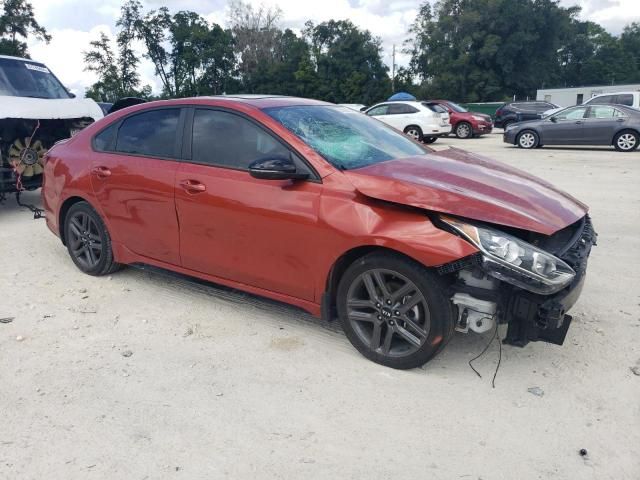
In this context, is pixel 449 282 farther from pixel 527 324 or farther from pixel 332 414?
pixel 332 414

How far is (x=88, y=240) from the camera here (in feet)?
16.0

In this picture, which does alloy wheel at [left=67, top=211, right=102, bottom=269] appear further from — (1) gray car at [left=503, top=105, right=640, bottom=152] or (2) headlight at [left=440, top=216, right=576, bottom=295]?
(1) gray car at [left=503, top=105, right=640, bottom=152]

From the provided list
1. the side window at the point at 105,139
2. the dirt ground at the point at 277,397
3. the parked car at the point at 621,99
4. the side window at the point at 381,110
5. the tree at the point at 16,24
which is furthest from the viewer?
the tree at the point at 16,24

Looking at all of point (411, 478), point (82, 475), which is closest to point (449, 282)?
point (411, 478)

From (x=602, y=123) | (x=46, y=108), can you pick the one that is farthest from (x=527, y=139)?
(x=46, y=108)

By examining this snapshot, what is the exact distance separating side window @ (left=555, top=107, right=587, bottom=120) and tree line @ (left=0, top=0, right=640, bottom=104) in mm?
38838

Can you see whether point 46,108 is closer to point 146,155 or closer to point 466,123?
point 146,155

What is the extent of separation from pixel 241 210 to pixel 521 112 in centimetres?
2390

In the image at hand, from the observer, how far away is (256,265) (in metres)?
3.68

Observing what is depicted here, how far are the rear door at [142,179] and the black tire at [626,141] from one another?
1465 centimetres

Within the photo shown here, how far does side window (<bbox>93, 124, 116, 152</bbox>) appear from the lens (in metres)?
4.62

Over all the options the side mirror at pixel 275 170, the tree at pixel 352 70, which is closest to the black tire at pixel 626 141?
the side mirror at pixel 275 170

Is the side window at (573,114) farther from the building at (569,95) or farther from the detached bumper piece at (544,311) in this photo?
the building at (569,95)

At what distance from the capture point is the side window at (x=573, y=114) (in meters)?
15.5
